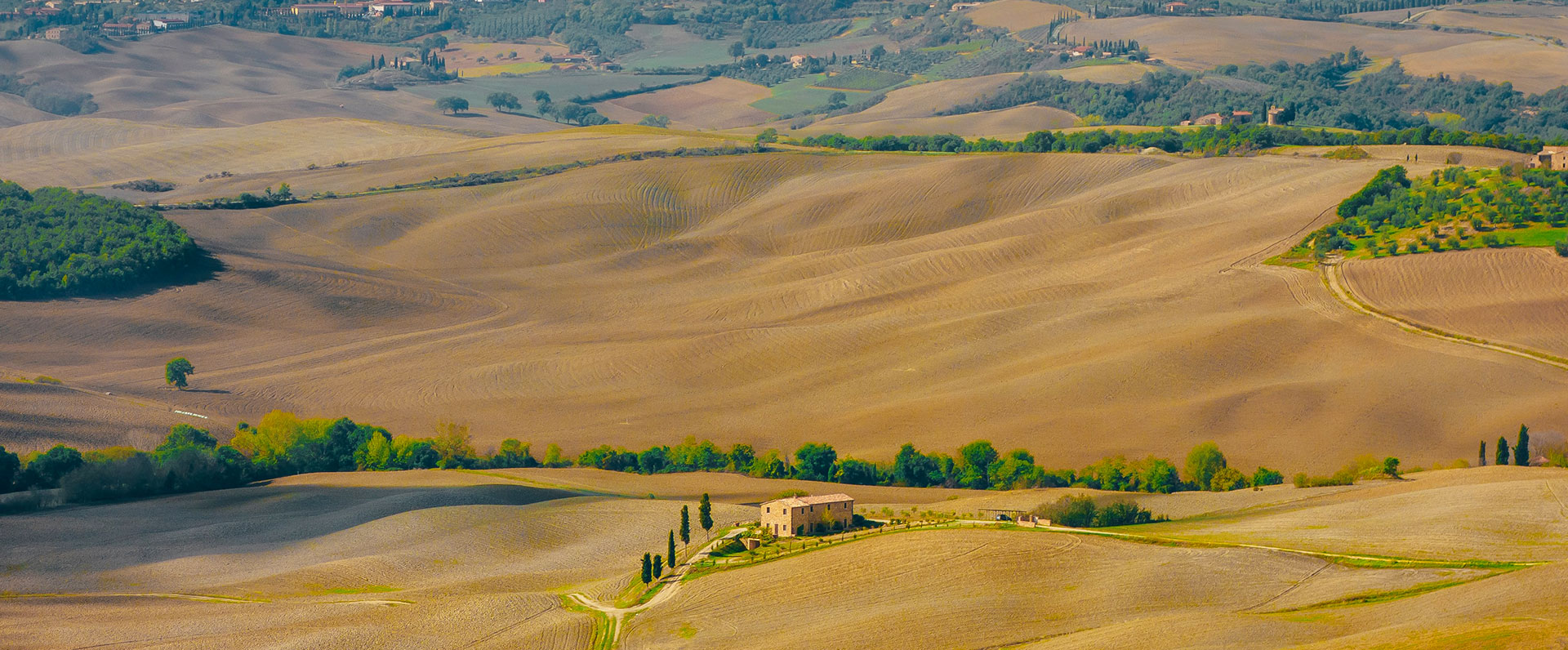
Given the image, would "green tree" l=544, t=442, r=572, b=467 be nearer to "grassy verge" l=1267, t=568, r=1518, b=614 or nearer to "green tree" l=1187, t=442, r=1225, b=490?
"green tree" l=1187, t=442, r=1225, b=490

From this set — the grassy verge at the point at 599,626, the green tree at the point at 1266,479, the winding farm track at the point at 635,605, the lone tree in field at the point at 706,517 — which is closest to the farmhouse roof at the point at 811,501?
the lone tree in field at the point at 706,517

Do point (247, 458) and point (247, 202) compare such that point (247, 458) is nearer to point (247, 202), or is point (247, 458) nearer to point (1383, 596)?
point (1383, 596)

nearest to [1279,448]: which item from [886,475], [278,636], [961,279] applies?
[886,475]

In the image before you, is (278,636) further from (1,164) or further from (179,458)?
(1,164)

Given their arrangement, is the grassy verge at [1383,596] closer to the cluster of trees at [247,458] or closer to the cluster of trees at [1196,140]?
the cluster of trees at [247,458]

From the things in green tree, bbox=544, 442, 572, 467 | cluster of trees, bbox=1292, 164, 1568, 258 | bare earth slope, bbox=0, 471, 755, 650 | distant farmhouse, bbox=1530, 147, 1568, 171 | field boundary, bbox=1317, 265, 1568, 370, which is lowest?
green tree, bbox=544, 442, 572, 467

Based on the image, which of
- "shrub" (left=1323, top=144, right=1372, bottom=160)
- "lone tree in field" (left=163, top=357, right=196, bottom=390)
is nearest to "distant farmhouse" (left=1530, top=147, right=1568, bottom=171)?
"shrub" (left=1323, top=144, right=1372, bottom=160)

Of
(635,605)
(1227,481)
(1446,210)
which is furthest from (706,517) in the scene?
(1446,210)
